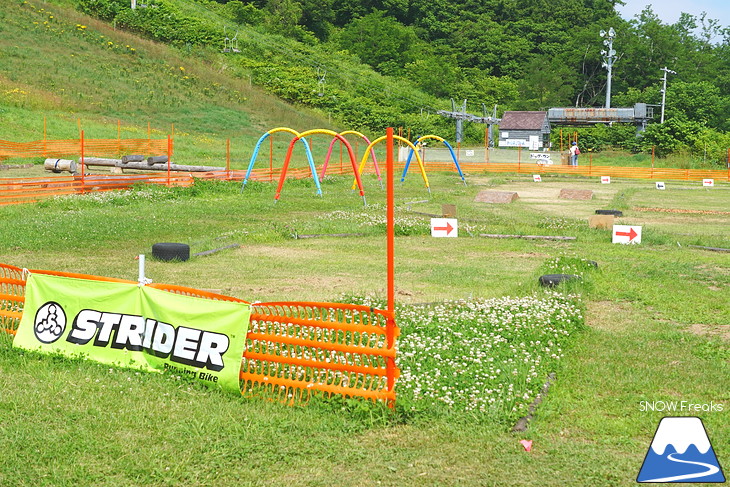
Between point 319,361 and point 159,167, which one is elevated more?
point 159,167

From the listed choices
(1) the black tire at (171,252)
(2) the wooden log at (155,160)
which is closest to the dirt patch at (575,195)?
(2) the wooden log at (155,160)

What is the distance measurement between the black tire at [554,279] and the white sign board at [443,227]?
3427 mm

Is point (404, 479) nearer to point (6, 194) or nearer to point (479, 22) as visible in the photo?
point (6, 194)

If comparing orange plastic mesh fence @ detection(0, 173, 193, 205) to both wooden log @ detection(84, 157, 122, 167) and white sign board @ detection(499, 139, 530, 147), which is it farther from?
white sign board @ detection(499, 139, 530, 147)

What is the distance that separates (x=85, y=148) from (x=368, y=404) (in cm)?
3394

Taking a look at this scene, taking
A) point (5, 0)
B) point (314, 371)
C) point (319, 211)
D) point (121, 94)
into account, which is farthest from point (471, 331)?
point (5, 0)

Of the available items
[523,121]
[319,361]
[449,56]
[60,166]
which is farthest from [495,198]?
Result: [449,56]

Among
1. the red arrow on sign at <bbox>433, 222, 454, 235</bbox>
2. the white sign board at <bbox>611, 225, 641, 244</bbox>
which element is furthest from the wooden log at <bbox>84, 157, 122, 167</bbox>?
the white sign board at <bbox>611, 225, 641, 244</bbox>

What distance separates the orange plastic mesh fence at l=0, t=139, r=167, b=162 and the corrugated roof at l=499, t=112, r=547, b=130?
3298 centimetres

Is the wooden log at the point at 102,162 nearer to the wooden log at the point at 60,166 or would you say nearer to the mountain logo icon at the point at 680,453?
the wooden log at the point at 60,166

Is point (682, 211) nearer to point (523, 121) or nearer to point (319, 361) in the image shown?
point (319, 361)

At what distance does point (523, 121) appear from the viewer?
66.8m

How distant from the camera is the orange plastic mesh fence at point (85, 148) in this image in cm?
3597

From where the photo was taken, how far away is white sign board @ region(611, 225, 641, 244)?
17391 mm
